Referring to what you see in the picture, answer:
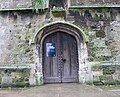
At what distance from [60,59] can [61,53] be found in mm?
246

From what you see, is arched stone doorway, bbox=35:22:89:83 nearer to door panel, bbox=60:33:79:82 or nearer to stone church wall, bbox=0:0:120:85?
door panel, bbox=60:33:79:82

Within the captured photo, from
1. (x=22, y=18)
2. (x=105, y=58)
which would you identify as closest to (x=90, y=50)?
(x=105, y=58)

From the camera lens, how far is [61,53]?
929cm

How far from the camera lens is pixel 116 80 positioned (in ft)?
28.1

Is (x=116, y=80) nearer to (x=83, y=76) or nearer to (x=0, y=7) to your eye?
(x=83, y=76)

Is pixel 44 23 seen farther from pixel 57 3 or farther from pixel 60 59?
pixel 60 59

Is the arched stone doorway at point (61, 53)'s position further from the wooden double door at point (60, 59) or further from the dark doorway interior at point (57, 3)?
the dark doorway interior at point (57, 3)

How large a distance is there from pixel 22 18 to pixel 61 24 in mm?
1541

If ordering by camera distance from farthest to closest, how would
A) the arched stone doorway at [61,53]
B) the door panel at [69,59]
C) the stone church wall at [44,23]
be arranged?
the door panel at [69,59]
the arched stone doorway at [61,53]
the stone church wall at [44,23]

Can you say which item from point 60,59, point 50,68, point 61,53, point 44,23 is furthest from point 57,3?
point 50,68

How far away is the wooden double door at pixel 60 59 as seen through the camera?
9.20m

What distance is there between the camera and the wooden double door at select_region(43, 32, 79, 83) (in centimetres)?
920

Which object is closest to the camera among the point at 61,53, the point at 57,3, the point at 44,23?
the point at 44,23

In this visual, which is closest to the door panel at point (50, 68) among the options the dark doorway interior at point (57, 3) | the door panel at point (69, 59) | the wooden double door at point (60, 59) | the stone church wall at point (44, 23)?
the wooden double door at point (60, 59)
